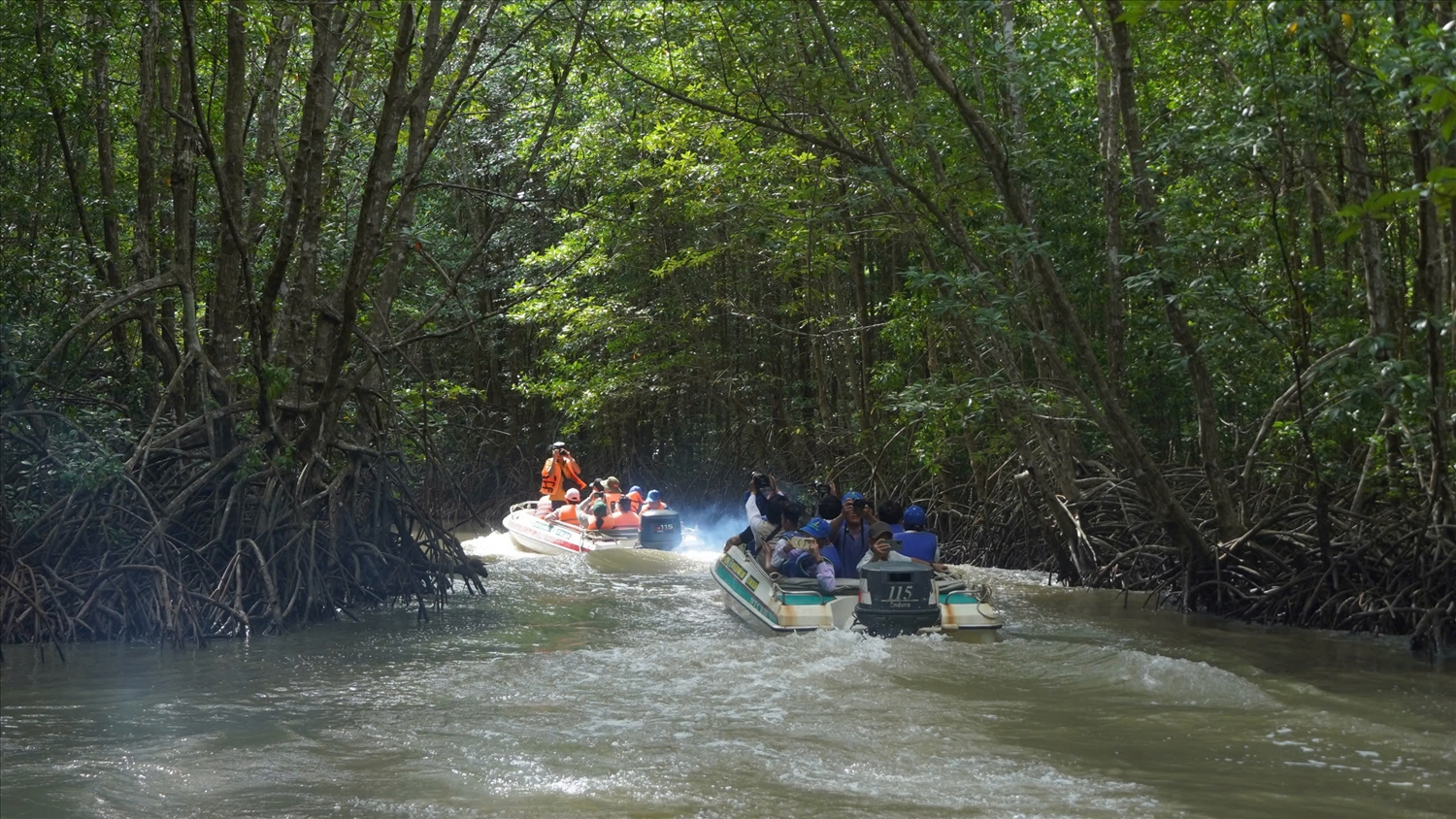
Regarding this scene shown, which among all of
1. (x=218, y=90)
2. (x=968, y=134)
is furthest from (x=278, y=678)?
(x=218, y=90)

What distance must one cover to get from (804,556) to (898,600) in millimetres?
1338

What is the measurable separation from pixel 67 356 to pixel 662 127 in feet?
25.4

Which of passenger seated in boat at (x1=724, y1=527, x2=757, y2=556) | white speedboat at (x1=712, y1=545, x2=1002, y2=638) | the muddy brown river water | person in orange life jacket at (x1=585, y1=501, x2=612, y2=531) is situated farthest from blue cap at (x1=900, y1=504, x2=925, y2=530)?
person in orange life jacket at (x1=585, y1=501, x2=612, y2=531)

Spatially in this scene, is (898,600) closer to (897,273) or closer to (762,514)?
(762,514)

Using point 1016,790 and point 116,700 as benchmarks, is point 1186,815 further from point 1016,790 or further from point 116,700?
point 116,700

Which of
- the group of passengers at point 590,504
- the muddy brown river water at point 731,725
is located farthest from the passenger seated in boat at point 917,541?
the group of passengers at point 590,504

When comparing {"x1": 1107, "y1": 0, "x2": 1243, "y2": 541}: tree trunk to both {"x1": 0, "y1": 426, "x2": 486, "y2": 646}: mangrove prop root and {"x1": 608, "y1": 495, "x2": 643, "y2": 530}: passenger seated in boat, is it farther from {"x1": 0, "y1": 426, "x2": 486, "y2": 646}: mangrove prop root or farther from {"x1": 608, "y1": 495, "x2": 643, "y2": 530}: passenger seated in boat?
{"x1": 608, "y1": 495, "x2": 643, "y2": 530}: passenger seated in boat

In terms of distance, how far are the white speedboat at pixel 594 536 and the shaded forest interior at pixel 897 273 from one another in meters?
2.89

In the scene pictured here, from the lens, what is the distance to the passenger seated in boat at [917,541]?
10.9m

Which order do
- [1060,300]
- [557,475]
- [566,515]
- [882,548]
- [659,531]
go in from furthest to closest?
[557,475]
[566,515]
[659,531]
[1060,300]
[882,548]

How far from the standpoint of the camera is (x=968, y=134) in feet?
38.5

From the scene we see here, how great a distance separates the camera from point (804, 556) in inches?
438

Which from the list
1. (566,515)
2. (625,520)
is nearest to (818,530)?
(625,520)

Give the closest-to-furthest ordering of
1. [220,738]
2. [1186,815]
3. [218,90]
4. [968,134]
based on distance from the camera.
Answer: [1186,815] → [220,738] → [968,134] → [218,90]
